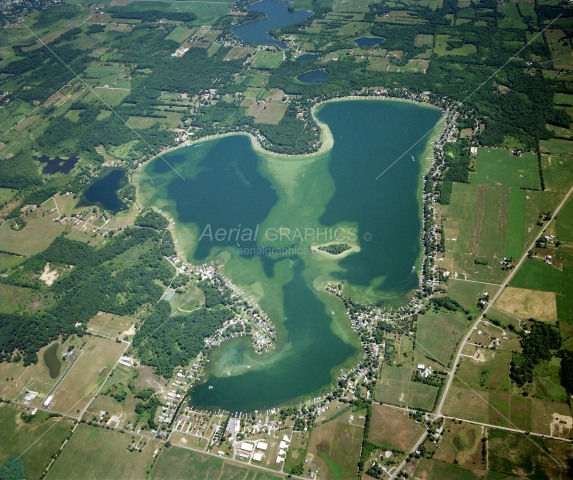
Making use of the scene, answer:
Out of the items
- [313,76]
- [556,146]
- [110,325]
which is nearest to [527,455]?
[110,325]

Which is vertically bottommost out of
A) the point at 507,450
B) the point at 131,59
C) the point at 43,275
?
the point at 507,450

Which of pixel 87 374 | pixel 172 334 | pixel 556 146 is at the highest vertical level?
pixel 556 146

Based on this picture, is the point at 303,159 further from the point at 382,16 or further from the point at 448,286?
the point at 382,16

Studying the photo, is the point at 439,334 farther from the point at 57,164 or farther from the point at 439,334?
the point at 57,164

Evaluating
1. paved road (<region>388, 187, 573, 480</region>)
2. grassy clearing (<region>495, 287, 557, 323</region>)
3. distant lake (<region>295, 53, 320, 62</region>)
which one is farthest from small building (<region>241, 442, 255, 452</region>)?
distant lake (<region>295, 53, 320, 62</region>)

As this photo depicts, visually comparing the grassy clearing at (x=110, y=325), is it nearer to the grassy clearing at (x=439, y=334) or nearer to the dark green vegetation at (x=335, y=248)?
the dark green vegetation at (x=335, y=248)

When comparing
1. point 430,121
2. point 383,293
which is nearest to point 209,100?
point 430,121

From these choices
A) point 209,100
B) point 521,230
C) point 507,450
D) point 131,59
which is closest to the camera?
point 507,450
